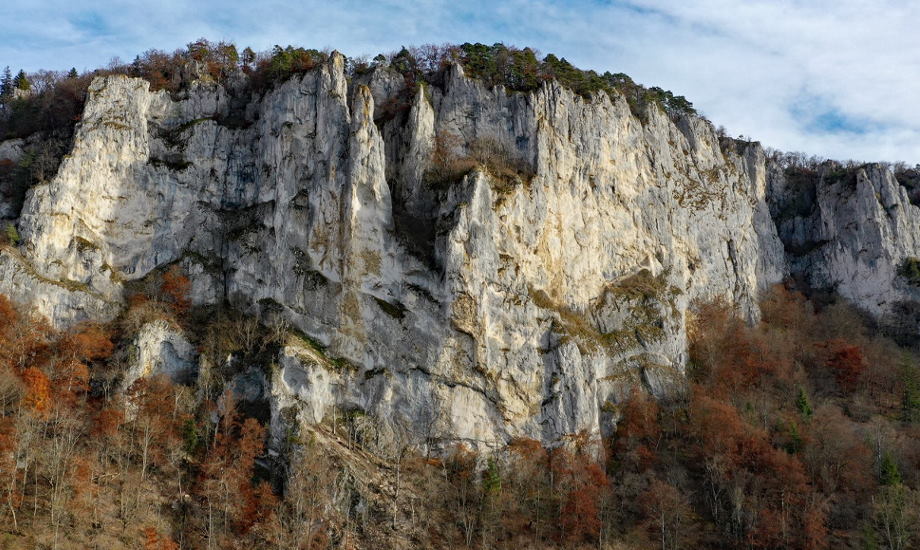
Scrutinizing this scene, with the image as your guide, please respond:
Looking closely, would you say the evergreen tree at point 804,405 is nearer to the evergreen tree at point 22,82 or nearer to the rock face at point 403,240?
the rock face at point 403,240

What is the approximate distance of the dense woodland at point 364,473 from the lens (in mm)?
41031

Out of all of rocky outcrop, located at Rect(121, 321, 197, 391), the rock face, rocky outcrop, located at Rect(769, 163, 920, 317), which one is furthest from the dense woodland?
rocky outcrop, located at Rect(769, 163, 920, 317)

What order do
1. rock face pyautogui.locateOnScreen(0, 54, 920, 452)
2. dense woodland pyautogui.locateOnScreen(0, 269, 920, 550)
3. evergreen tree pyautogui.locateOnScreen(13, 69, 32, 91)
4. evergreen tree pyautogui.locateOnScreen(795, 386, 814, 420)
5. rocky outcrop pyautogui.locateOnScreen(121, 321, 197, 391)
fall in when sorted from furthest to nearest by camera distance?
evergreen tree pyautogui.locateOnScreen(13, 69, 32, 91) < evergreen tree pyautogui.locateOnScreen(795, 386, 814, 420) < rock face pyautogui.locateOnScreen(0, 54, 920, 452) < rocky outcrop pyautogui.locateOnScreen(121, 321, 197, 391) < dense woodland pyautogui.locateOnScreen(0, 269, 920, 550)

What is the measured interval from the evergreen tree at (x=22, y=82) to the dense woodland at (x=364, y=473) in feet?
100

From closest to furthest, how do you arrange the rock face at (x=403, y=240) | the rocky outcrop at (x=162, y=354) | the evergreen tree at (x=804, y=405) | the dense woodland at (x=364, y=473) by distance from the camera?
the dense woodland at (x=364, y=473) < the rocky outcrop at (x=162, y=354) < the rock face at (x=403, y=240) < the evergreen tree at (x=804, y=405)

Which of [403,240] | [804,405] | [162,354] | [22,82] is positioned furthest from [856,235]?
[22,82]

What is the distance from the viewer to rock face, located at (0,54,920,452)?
168ft

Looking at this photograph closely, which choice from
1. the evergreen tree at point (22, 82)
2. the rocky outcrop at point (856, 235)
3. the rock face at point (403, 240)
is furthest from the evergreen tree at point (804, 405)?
the evergreen tree at point (22, 82)

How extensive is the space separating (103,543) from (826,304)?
67.3m

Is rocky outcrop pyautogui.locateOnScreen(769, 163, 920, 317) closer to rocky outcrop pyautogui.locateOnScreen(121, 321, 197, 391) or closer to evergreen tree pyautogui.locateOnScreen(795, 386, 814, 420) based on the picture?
evergreen tree pyautogui.locateOnScreen(795, 386, 814, 420)

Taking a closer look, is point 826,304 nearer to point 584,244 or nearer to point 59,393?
point 584,244

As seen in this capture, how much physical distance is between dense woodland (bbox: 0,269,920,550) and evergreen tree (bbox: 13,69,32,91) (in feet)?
100

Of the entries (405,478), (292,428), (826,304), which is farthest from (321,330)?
(826,304)

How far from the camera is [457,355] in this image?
51.5 m
